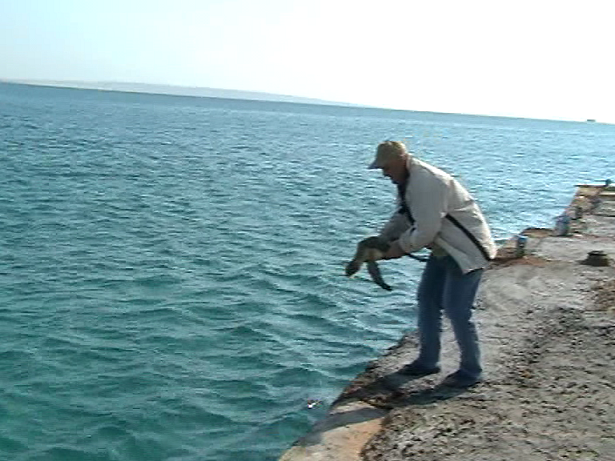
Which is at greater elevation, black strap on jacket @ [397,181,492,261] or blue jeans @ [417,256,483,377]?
black strap on jacket @ [397,181,492,261]

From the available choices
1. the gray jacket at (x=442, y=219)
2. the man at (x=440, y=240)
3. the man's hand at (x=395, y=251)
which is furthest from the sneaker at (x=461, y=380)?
the man's hand at (x=395, y=251)

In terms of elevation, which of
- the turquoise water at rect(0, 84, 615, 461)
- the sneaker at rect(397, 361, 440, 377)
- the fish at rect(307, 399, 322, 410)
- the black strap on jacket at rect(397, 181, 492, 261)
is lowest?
the turquoise water at rect(0, 84, 615, 461)

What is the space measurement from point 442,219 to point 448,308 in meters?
0.76

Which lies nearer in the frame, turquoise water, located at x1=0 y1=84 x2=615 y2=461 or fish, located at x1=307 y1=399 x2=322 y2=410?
turquoise water, located at x1=0 y1=84 x2=615 y2=461

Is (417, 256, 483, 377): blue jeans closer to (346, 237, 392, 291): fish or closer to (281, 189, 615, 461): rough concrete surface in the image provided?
(281, 189, 615, 461): rough concrete surface

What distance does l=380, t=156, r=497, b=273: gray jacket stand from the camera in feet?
17.2

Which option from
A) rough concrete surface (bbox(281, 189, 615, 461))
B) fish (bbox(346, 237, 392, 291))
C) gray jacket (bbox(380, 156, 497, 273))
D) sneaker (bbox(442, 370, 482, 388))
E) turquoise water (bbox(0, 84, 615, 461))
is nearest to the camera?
rough concrete surface (bbox(281, 189, 615, 461))

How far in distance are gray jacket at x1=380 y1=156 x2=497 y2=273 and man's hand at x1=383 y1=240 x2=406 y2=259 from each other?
0.04 m

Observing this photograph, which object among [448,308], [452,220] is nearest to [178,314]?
[448,308]

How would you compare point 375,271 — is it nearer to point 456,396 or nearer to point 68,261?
point 456,396

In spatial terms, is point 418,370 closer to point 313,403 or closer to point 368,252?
point 368,252

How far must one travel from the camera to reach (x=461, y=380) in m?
5.94

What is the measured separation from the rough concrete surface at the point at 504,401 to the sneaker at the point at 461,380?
0.06 metres

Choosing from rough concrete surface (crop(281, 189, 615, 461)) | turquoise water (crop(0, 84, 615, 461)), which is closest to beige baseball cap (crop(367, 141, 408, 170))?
rough concrete surface (crop(281, 189, 615, 461))
